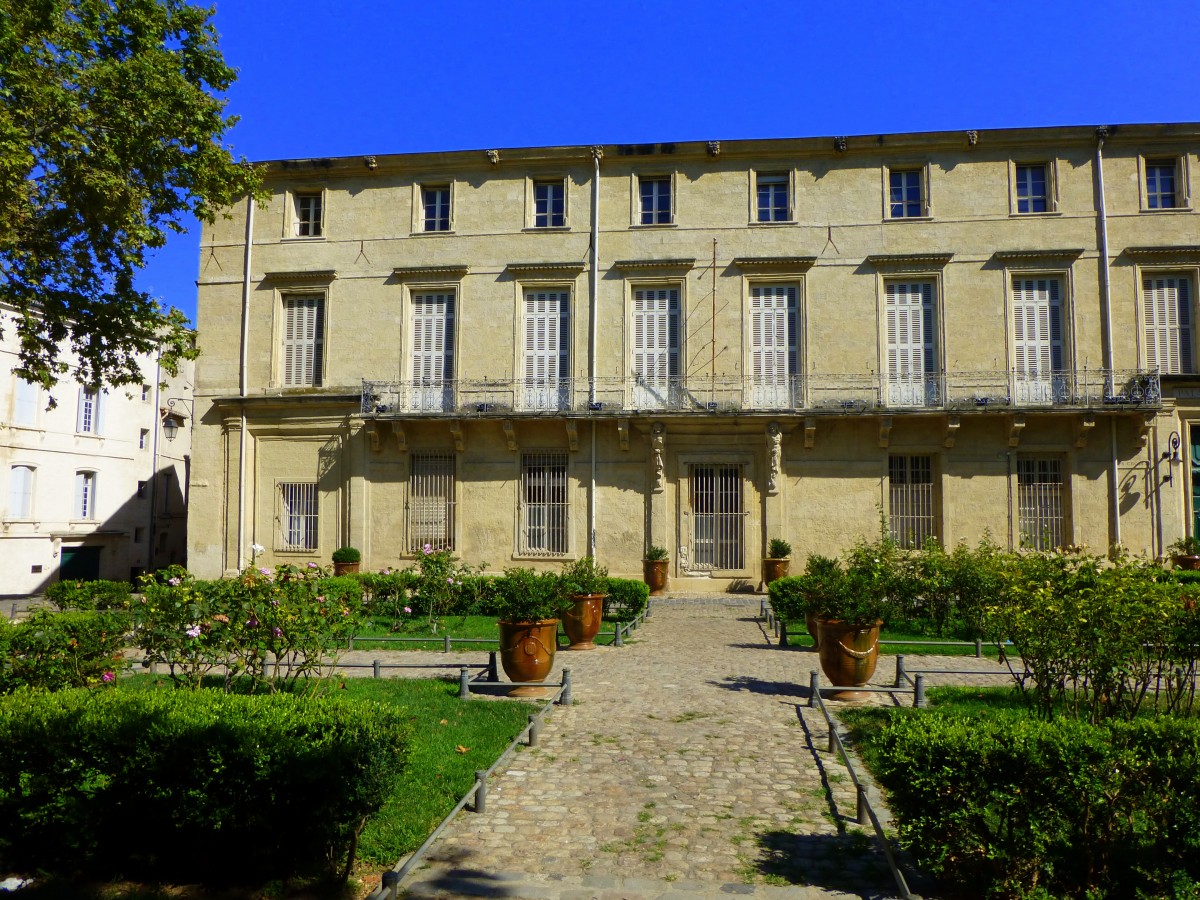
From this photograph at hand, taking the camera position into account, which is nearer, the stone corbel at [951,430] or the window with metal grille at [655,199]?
the stone corbel at [951,430]

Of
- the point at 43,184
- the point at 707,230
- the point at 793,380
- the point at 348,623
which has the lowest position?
the point at 348,623

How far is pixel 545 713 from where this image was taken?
8.59 meters

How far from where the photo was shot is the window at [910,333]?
20.7 metres

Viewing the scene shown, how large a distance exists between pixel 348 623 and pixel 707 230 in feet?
52.5

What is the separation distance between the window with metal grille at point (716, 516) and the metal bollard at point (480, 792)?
1528 cm

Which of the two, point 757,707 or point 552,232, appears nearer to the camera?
point 757,707

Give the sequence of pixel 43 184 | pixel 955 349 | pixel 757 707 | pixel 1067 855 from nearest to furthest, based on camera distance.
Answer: pixel 1067 855
pixel 757 707
pixel 43 184
pixel 955 349

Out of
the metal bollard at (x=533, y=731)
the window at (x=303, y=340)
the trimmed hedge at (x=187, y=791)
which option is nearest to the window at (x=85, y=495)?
the window at (x=303, y=340)

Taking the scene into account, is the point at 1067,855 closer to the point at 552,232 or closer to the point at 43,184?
the point at 43,184

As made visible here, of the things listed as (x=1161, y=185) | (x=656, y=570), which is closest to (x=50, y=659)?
(x=656, y=570)

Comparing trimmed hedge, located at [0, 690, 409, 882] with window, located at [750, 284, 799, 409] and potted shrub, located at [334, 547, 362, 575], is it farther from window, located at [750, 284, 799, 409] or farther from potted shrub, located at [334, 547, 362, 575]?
window, located at [750, 284, 799, 409]

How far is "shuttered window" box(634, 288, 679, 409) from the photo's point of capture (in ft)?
69.6

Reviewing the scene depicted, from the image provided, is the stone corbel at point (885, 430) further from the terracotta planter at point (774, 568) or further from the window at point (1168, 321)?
the window at point (1168, 321)

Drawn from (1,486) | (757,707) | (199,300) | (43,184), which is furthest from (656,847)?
(1,486)
